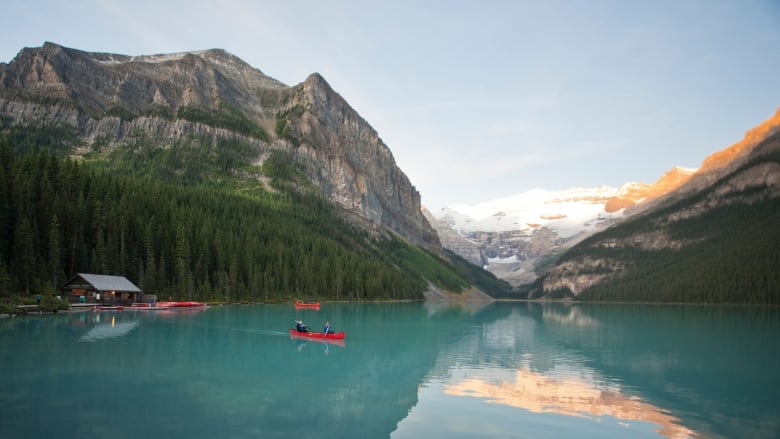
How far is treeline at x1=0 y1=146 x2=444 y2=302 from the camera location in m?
89.2

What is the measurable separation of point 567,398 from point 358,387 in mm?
A: 13929

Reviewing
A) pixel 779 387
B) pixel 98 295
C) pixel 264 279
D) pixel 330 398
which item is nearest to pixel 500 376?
pixel 330 398

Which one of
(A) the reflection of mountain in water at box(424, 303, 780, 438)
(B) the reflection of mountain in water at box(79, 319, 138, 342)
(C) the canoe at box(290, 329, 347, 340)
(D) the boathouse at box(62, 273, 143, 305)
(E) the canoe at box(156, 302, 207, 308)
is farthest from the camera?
(E) the canoe at box(156, 302, 207, 308)

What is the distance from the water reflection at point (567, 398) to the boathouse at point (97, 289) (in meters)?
73.0

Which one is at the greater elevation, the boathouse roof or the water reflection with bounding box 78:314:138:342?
the boathouse roof

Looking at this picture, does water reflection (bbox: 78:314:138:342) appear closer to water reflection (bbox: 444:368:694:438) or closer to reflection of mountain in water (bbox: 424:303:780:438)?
Answer: reflection of mountain in water (bbox: 424:303:780:438)

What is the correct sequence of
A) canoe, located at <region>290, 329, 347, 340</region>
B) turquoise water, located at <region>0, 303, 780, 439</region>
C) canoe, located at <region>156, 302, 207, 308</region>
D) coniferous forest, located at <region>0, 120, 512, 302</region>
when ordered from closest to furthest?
turquoise water, located at <region>0, 303, 780, 439</region> → canoe, located at <region>290, 329, 347, 340</region> → coniferous forest, located at <region>0, 120, 512, 302</region> → canoe, located at <region>156, 302, 207, 308</region>

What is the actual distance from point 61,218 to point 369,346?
69.3m

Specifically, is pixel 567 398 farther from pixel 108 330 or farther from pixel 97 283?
pixel 97 283

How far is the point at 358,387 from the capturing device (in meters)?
37.5

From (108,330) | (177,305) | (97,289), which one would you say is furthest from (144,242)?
(108,330)

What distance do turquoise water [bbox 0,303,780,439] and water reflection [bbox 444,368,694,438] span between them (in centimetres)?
14

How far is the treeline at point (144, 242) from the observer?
3511 inches

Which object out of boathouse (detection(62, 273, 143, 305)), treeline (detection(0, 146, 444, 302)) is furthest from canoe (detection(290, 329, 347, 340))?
boathouse (detection(62, 273, 143, 305))
